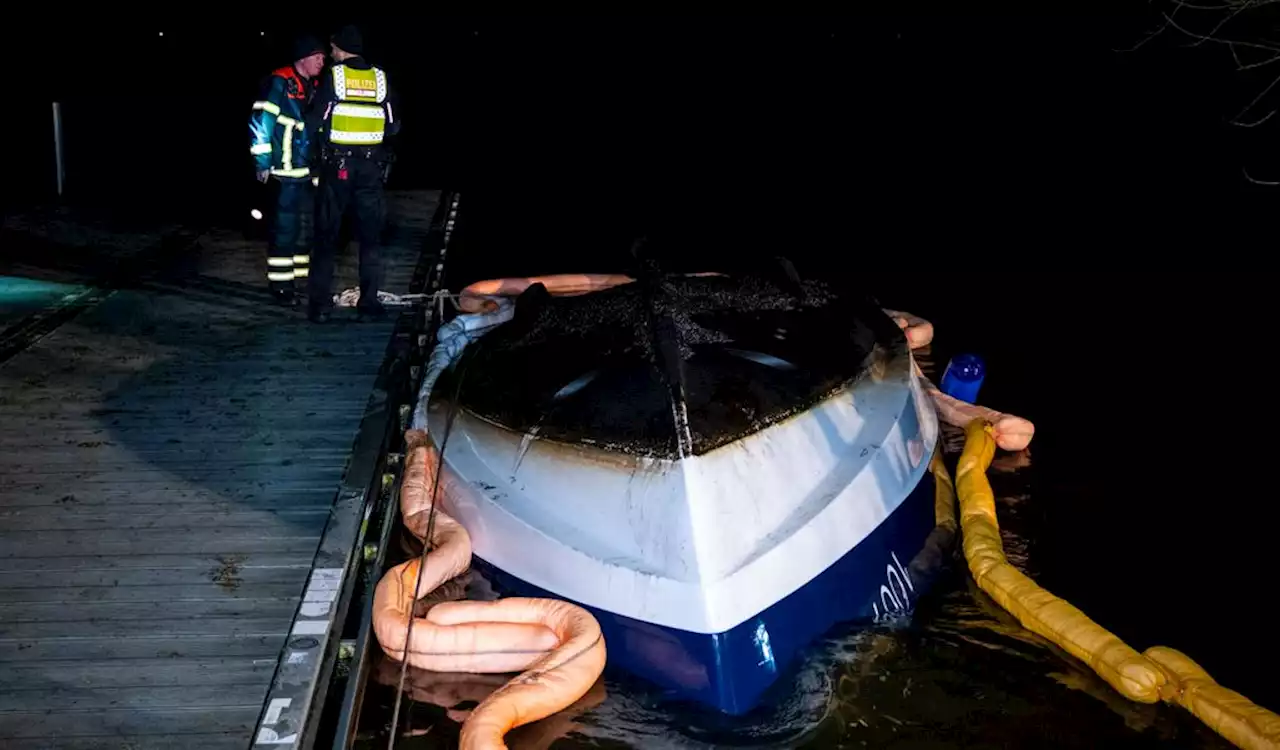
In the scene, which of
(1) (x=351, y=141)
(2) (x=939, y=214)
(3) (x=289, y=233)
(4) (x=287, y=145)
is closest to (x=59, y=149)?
(3) (x=289, y=233)

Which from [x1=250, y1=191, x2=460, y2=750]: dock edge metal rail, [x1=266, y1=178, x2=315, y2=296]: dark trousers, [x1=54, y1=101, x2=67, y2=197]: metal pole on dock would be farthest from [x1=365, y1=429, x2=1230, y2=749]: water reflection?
[x1=54, y1=101, x2=67, y2=197]: metal pole on dock

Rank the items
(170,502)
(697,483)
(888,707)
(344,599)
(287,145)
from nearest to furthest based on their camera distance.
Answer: (344,599) < (888,707) < (697,483) < (170,502) < (287,145)

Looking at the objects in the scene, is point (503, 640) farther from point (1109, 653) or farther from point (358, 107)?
point (358, 107)

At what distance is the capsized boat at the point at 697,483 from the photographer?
16.3ft

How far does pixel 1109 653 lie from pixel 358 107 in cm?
477

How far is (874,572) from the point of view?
551cm

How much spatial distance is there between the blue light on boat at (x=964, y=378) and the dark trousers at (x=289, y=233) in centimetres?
Result: 418

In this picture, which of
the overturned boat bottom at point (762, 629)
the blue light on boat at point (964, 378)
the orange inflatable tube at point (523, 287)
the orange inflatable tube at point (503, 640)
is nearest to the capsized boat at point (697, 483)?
the overturned boat bottom at point (762, 629)

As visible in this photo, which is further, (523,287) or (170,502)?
(523,287)

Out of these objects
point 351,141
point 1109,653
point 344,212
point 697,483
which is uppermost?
point 351,141

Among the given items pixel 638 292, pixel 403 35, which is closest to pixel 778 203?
pixel 638 292

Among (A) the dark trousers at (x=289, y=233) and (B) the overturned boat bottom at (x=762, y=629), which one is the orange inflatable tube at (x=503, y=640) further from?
(A) the dark trousers at (x=289, y=233)

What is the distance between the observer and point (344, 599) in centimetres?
461

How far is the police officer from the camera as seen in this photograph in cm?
685
